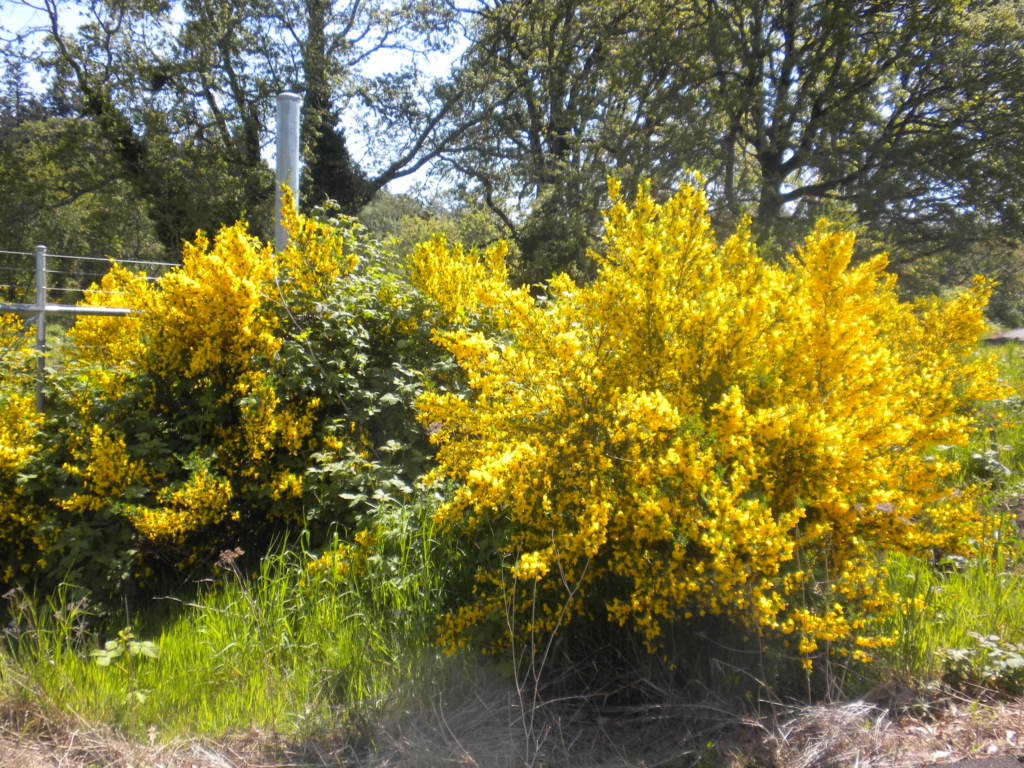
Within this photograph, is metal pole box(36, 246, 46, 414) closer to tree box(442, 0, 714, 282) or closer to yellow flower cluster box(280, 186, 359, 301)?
yellow flower cluster box(280, 186, 359, 301)

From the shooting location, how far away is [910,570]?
3.27 metres

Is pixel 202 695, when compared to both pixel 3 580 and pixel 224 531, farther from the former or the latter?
pixel 3 580

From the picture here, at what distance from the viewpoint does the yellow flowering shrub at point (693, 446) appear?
7.08 feet

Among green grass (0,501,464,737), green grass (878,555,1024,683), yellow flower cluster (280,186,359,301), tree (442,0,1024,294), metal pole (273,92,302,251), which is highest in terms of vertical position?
tree (442,0,1024,294)

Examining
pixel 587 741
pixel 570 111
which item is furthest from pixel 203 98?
pixel 587 741

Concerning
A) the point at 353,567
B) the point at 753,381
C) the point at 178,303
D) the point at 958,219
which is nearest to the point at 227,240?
the point at 178,303

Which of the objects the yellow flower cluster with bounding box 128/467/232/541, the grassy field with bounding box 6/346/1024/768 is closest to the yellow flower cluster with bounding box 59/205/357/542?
the yellow flower cluster with bounding box 128/467/232/541

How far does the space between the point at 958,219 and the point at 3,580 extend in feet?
48.8

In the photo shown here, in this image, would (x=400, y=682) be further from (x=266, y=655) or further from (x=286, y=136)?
(x=286, y=136)

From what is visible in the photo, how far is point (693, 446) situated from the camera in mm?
2123

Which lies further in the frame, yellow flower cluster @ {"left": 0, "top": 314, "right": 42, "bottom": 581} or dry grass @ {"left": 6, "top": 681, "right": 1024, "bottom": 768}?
yellow flower cluster @ {"left": 0, "top": 314, "right": 42, "bottom": 581}

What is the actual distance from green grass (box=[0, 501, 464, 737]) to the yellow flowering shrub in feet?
1.05

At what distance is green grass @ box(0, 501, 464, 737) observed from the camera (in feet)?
8.05

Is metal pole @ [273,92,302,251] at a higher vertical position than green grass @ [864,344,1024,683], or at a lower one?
higher
